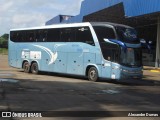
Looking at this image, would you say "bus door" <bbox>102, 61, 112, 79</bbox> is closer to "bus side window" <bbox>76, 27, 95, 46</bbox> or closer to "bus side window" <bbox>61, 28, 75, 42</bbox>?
"bus side window" <bbox>76, 27, 95, 46</bbox>

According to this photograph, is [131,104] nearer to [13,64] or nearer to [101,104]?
[101,104]

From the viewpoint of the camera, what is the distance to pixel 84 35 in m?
26.3

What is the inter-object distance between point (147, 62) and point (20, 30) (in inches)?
925

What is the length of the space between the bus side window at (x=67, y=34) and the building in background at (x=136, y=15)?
10.7 meters

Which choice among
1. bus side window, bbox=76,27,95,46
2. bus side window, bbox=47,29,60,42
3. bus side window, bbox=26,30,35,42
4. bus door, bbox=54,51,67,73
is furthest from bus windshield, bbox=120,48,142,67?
bus side window, bbox=26,30,35,42

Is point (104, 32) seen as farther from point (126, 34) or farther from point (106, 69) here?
point (106, 69)

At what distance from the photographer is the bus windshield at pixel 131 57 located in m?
24.3

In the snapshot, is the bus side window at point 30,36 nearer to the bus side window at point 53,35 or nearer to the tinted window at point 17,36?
the tinted window at point 17,36

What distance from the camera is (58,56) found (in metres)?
28.9

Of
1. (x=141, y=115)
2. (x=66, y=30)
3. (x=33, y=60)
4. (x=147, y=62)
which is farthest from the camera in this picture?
(x=147, y=62)

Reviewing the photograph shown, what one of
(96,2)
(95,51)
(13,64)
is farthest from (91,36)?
(96,2)

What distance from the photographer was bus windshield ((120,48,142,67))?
79.8 feet

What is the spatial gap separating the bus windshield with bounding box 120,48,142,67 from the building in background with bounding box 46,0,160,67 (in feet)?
38.7

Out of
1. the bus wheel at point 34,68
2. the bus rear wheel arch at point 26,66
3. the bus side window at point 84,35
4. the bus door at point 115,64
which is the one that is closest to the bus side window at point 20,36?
the bus rear wheel arch at point 26,66
